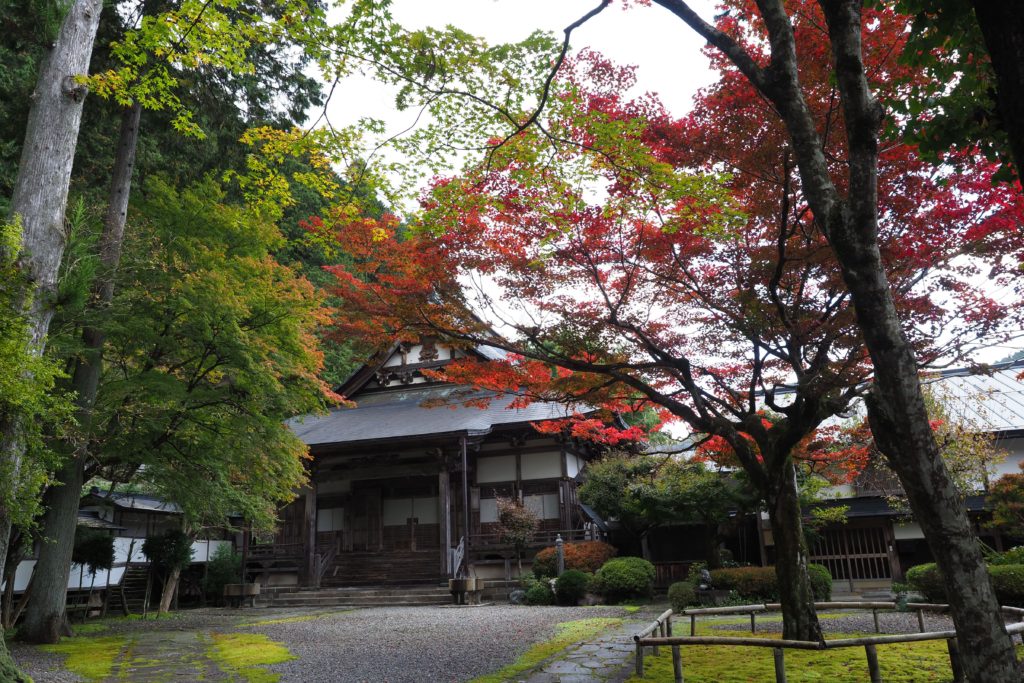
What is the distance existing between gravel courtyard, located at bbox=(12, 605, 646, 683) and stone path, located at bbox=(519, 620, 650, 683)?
0.67m

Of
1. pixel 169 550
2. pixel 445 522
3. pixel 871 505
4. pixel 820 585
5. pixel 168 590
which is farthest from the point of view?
pixel 445 522

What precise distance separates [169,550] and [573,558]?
10135 millimetres

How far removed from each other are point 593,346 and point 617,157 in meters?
2.59

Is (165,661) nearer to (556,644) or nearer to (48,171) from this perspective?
(556,644)

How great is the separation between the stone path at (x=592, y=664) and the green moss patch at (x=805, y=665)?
0.24m

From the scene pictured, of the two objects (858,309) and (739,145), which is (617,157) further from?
(858,309)

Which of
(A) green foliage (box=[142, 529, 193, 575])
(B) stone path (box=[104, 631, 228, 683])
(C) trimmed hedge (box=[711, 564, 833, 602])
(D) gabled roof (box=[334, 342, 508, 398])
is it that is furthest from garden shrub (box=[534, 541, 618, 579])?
(A) green foliage (box=[142, 529, 193, 575])

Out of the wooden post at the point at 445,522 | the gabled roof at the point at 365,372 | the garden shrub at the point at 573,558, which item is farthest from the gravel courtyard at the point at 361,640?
the gabled roof at the point at 365,372

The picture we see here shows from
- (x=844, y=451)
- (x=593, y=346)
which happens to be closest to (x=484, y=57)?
(x=593, y=346)

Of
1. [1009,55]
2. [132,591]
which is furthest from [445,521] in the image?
[1009,55]

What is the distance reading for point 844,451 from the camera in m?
13.0

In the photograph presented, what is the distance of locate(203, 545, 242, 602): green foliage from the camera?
19.6m

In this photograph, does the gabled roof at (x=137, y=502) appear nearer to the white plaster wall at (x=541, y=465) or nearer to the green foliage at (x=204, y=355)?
the green foliage at (x=204, y=355)

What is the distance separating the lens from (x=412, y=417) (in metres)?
20.7
